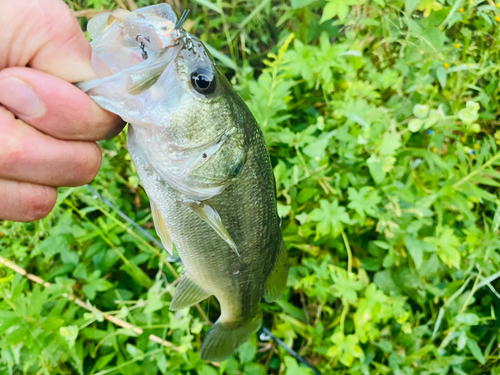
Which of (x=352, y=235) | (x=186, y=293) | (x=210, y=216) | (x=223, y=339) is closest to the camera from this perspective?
(x=210, y=216)

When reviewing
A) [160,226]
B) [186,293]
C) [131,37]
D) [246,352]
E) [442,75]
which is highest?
[131,37]

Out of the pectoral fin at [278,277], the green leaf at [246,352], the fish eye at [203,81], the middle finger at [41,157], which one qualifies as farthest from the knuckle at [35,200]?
the green leaf at [246,352]

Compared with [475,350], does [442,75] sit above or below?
above

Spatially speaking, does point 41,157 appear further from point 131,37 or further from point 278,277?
point 278,277

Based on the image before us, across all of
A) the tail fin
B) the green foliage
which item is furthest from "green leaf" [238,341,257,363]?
the tail fin

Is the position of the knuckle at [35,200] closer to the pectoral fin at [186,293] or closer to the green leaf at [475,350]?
the pectoral fin at [186,293]

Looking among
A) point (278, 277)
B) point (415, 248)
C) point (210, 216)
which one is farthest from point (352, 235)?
point (210, 216)

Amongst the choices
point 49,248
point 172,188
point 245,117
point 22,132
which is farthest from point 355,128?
point 49,248
